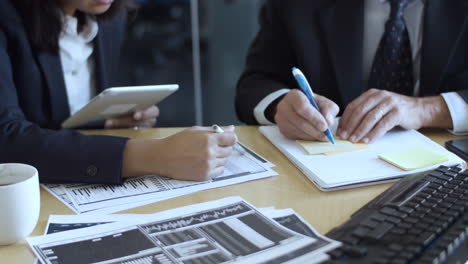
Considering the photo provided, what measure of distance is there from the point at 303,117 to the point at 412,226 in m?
0.48

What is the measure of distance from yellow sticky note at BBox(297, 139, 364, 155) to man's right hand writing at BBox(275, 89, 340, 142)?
0.06 feet

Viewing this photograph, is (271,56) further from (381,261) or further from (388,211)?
(381,261)

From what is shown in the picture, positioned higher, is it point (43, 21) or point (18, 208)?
point (43, 21)

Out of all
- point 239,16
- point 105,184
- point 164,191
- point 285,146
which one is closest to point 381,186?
point 285,146

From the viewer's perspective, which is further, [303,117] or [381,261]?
[303,117]

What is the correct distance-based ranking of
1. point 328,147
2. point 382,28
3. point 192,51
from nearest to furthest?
point 328,147
point 382,28
point 192,51

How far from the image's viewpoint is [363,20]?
5.10ft

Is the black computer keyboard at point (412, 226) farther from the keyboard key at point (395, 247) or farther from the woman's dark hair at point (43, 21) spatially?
the woman's dark hair at point (43, 21)

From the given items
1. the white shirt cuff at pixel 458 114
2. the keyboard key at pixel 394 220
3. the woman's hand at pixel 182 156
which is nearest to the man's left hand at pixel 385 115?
the white shirt cuff at pixel 458 114

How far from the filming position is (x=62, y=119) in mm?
1505

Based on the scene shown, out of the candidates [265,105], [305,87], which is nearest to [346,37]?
[265,105]

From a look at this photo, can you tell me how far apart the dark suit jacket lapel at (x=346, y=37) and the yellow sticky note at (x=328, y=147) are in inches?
18.4

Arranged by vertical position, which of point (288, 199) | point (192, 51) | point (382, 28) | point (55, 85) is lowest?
point (192, 51)


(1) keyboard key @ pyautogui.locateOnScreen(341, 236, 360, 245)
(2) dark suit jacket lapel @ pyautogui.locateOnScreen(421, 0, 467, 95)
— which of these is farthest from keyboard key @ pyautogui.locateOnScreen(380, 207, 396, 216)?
(2) dark suit jacket lapel @ pyautogui.locateOnScreen(421, 0, 467, 95)
